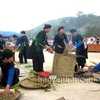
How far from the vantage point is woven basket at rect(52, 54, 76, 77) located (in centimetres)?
677

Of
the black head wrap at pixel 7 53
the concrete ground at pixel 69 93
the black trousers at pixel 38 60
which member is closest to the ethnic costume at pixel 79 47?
the black trousers at pixel 38 60

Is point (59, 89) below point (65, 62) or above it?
below

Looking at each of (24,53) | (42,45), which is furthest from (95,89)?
(24,53)

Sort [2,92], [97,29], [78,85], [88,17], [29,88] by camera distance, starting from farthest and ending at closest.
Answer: [88,17], [97,29], [78,85], [29,88], [2,92]

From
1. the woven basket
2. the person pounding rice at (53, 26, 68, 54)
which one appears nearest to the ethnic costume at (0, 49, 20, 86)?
the woven basket

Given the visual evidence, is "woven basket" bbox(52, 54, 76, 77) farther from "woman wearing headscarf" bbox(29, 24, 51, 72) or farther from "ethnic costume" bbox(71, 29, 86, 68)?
"ethnic costume" bbox(71, 29, 86, 68)

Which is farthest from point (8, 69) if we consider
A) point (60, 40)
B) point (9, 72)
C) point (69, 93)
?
point (60, 40)

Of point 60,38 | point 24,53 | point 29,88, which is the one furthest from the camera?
point 24,53

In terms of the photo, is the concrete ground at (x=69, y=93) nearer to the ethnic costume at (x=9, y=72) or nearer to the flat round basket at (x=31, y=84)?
the flat round basket at (x=31, y=84)

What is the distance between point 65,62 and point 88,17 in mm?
51316

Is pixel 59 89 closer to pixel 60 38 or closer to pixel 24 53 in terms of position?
pixel 60 38

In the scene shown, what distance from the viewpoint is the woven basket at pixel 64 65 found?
6.77 metres

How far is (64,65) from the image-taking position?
6.82m

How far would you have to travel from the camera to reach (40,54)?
23.4 ft
